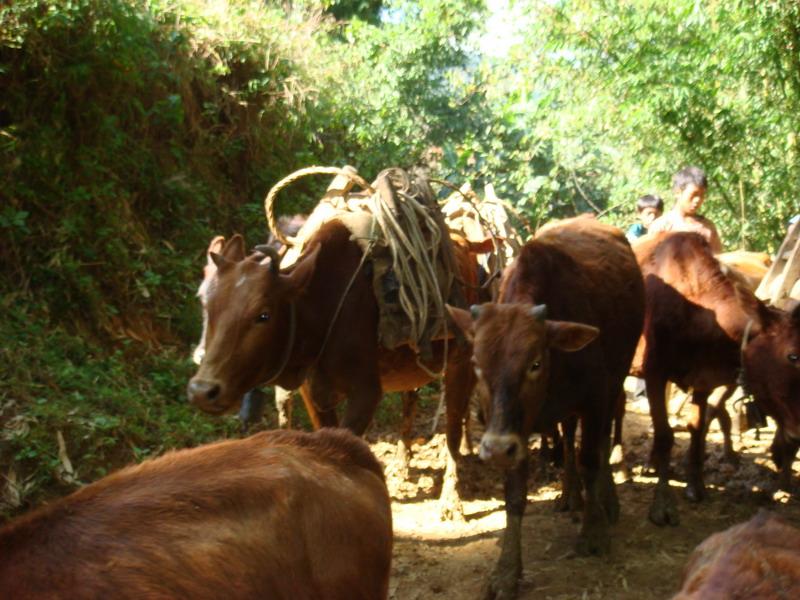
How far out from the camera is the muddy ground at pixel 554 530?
5.52m

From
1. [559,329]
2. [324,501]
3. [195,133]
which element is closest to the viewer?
[324,501]

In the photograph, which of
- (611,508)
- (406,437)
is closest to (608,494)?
(611,508)

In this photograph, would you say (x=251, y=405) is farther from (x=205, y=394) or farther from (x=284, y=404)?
(x=284, y=404)

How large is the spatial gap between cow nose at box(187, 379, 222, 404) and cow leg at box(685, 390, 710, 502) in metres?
4.07

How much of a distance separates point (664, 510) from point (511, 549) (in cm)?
182

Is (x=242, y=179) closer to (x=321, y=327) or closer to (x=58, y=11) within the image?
(x=58, y=11)

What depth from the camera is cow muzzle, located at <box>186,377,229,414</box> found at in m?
5.06

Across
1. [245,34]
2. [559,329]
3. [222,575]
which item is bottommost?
[222,575]

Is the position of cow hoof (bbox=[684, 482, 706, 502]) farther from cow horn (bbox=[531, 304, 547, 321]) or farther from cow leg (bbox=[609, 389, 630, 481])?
cow horn (bbox=[531, 304, 547, 321])

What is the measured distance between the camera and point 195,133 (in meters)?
10.7

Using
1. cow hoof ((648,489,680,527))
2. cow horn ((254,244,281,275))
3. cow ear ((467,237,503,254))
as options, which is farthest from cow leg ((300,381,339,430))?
cow hoof ((648,489,680,527))

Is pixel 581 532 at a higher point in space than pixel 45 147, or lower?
lower

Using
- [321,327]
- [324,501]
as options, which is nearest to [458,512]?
[321,327]

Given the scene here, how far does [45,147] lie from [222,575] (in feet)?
21.5
